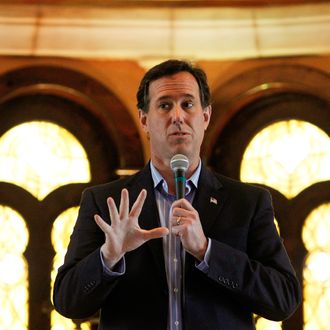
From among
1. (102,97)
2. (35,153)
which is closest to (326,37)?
(102,97)

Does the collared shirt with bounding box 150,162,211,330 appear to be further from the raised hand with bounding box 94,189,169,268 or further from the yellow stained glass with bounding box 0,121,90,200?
the yellow stained glass with bounding box 0,121,90,200

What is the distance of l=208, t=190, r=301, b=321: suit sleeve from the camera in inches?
86.3

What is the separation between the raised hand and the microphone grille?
0.11 m

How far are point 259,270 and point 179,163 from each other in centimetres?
33

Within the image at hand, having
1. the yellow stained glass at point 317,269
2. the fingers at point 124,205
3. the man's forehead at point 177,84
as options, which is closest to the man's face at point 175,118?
the man's forehead at point 177,84

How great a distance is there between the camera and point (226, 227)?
7.67 ft

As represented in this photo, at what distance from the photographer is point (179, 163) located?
2217 mm

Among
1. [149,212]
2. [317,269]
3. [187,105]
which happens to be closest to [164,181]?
[149,212]

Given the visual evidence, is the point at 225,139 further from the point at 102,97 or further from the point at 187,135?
the point at 187,135

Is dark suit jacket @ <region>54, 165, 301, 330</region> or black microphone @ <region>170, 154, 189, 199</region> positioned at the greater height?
black microphone @ <region>170, 154, 189, 199</region>

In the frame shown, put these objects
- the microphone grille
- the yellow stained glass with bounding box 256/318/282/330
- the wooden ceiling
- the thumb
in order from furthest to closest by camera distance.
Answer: the wooden ceiling, the yellow stained glass with bounding box 256/318/282/330, the microphone grille, the thumb

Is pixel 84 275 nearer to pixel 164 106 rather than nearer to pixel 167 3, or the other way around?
pixel 164 106

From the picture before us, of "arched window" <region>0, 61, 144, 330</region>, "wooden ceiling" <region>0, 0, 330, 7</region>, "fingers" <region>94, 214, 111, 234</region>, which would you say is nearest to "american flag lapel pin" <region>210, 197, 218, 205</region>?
"fingers" <region>94, 214, 111, 234</region>

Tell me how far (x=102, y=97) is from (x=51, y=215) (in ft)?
2.29
